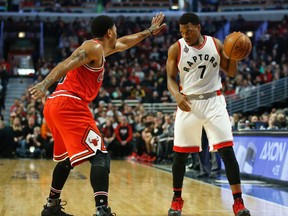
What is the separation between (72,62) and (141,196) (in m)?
3.07

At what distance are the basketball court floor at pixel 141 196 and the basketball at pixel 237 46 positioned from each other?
1594 millimetres

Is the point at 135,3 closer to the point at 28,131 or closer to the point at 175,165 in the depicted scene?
the point at 28,131

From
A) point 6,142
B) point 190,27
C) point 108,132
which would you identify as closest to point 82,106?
point 190,27

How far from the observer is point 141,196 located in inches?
291

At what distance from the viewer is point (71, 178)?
32.4ft

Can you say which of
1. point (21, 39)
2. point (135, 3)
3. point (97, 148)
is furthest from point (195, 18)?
point (135, 3)

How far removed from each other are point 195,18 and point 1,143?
12.4 meters

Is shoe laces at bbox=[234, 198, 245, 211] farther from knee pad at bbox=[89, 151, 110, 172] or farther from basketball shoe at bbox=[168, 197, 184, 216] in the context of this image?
knee pad at bbox=[89, 151, 110, 172]

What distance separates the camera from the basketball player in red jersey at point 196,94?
222 inches

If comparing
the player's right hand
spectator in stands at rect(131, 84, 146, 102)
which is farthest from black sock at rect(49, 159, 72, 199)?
spectator in stands at rect(131, 84, 146, 102)

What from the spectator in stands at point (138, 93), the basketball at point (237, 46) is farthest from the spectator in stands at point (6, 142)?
the basketball at point (237, 46)

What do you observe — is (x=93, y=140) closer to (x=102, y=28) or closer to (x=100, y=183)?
(x=100, y=183)

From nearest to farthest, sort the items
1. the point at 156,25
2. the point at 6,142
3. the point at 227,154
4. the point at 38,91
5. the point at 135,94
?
1. the point at 38,91
2. the point at 227,154
3. the point at 156,25
4. the point at 6,142
5. the point at 135,94

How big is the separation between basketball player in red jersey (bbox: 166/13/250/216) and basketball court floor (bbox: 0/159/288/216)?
0.69m
